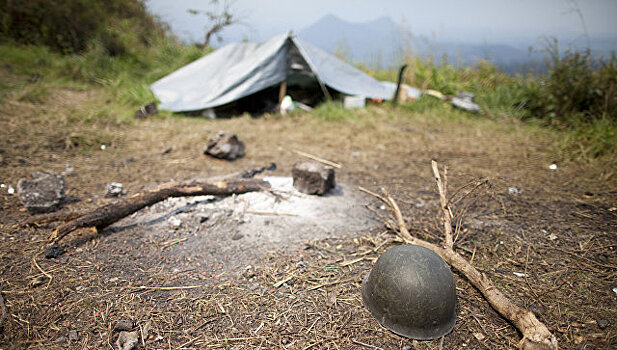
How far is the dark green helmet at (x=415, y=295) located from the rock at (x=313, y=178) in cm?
157

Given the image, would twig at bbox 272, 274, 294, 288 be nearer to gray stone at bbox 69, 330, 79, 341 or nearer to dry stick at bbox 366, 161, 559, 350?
dry stick at bbox 366, 161, 559, 350

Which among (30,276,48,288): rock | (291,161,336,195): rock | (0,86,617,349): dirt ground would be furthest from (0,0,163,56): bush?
(30,276,48,288): rock

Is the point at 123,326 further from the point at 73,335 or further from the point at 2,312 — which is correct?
the point at 2,312

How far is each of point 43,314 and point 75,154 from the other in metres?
3.04

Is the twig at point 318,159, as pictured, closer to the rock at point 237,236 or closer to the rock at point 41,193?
the rock at point 237,236

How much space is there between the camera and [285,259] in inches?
97.8

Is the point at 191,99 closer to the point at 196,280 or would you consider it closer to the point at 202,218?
the point at 202,218

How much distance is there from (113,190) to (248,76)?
363 cm

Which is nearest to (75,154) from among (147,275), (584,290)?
(147,275)

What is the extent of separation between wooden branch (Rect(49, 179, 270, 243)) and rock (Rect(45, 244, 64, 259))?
5 cm

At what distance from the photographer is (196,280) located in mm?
2242

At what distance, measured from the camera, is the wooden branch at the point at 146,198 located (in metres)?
2.45

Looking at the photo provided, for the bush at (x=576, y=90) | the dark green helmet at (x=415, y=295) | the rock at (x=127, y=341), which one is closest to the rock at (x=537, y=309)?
the dark green helmet at (x=415, y=295)

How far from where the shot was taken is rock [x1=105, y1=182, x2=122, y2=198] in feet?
11.0
